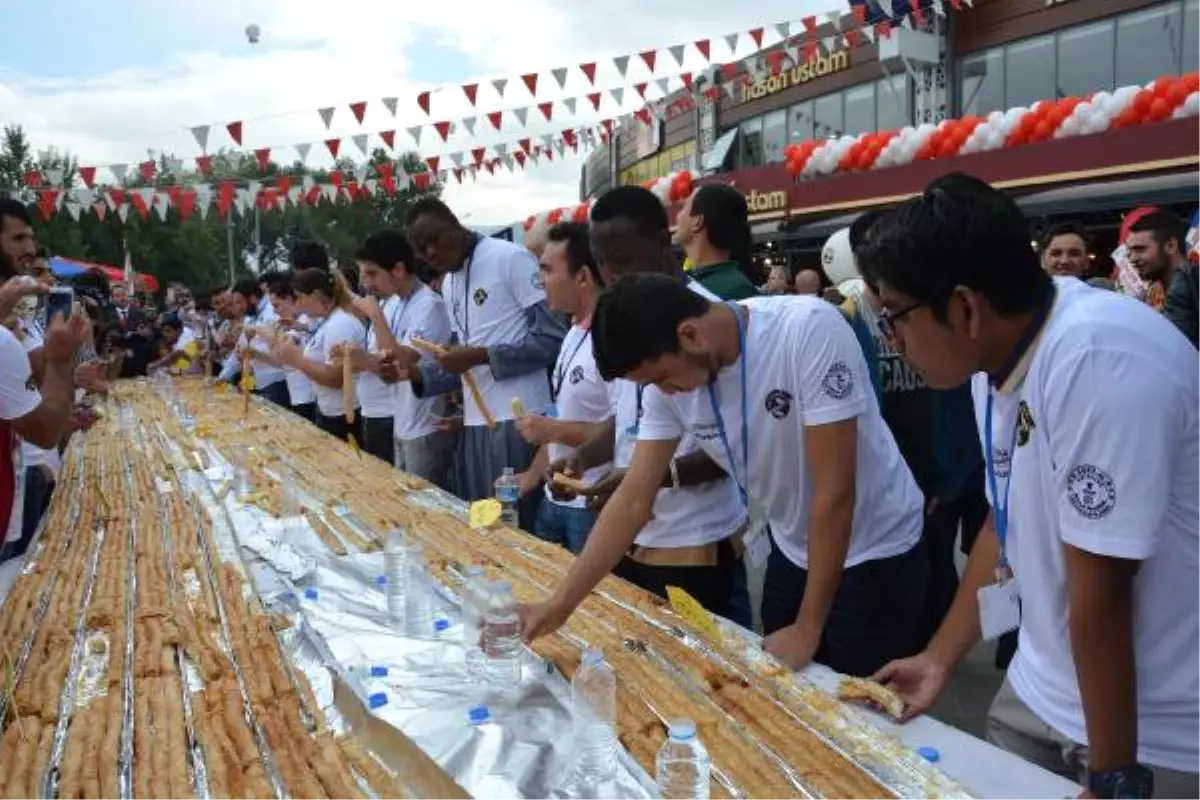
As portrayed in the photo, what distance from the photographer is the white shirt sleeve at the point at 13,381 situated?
2.68 metres

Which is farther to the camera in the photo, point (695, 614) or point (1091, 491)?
point (695, 614)

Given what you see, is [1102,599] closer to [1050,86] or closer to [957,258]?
[957,258]

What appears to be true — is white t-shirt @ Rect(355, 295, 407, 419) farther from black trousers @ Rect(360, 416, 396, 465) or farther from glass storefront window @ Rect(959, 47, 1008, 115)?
glass storefront window @ Rect(959, 47, 1008, 115)

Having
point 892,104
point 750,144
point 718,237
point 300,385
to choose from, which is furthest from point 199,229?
point 718,237

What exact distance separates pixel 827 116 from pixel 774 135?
2032mm

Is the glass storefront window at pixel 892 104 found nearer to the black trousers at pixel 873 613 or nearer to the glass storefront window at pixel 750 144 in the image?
the glass storefront window at pixel 750 144

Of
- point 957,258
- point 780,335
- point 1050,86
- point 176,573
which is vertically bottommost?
point 176,573

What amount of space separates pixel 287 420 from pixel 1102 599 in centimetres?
583

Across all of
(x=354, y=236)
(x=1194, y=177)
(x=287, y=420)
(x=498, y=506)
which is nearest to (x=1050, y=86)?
(x=1194, y=177)

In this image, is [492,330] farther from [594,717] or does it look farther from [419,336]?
[594,717]

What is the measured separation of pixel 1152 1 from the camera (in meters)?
14.2

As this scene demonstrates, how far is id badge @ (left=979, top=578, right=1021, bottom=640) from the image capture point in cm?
163

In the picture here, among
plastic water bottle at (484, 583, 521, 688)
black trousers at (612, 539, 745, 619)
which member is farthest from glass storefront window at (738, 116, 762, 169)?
plastic water bottle at (484, 583, 521, 688)

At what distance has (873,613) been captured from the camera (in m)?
2.25
